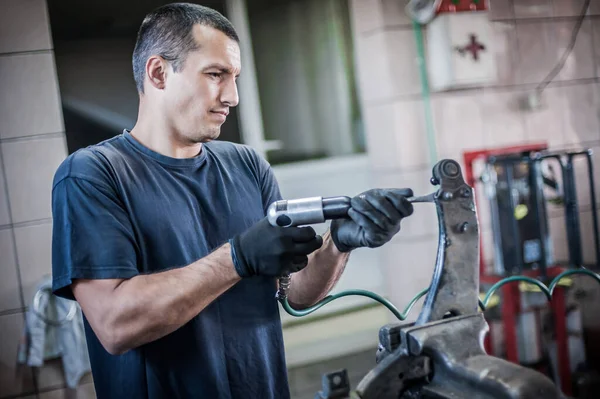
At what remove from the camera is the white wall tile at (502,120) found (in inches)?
113

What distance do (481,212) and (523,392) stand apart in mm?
2282

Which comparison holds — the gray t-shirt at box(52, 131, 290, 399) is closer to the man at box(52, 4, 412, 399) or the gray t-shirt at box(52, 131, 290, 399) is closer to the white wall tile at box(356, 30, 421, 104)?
the man at box(52, 4, 412, 399)

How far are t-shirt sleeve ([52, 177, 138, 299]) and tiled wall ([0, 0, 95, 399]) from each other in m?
1.32

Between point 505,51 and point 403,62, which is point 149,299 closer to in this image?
point 403,62

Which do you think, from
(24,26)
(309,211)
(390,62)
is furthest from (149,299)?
(390,62)

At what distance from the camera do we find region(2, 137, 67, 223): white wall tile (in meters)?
2.22

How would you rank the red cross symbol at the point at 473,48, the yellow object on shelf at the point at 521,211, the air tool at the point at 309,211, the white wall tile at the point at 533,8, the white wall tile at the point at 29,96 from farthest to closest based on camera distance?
the white wall tile at the point at 533,8, the red cross symbol at the point at 473,48, the yellow object on shelf at the point at 521,211, the white wall tile at the point at 29,96, the air tool at the point at 309,211

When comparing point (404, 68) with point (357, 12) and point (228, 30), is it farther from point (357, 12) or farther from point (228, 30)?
point (228, 30)

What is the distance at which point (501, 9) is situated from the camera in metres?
2.88

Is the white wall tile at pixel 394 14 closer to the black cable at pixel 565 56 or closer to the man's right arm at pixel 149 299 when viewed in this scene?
the black cable at pixel 565 56

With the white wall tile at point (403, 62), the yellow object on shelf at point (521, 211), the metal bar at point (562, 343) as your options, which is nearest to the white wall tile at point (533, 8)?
the white wall tile at point (403, 62)

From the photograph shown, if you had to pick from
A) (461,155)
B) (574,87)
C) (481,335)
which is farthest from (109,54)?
(574,87)

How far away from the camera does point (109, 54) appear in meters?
2.45

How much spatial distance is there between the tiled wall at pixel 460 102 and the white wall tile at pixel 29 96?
4.63 feet
